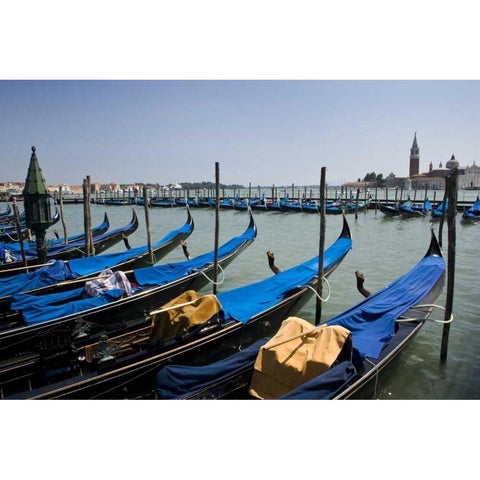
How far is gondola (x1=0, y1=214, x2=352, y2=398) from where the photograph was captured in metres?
2.73

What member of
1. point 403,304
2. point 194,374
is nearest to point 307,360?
point 194,374

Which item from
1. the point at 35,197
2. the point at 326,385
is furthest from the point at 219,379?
the point at 35,197

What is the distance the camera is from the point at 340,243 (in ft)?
20.0

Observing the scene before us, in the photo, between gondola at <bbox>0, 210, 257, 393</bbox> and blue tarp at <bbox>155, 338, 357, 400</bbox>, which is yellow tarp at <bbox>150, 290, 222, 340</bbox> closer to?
gondola at <bbox>0, 210, 257, 393</bbox>

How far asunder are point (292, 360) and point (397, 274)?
5.58 meters

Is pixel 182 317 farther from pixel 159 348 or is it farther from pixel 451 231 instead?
pixel 451 231

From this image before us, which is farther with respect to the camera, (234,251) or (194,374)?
(234,251)

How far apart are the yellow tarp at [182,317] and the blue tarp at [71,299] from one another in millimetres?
1093

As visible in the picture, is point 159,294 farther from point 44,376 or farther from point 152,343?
point 44,376

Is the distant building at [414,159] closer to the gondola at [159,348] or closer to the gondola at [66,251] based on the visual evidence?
the gondola at [66,251]

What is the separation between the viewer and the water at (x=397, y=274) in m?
3.38

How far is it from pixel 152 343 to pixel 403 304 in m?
2.69

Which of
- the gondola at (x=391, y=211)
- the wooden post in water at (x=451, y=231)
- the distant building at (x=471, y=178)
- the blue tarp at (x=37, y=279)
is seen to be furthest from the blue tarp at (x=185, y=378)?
the distant building at (x=471, y=178)
